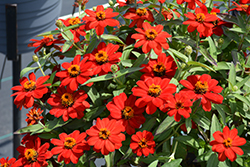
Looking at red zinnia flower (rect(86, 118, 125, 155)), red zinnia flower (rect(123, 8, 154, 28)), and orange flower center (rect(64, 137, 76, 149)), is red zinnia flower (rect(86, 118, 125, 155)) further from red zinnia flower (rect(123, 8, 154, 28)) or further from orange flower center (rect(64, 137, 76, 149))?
red zinnia flower (rect(123, 8, 154, 28))

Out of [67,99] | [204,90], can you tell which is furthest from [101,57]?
[204,90]

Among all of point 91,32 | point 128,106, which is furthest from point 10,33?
point 128,106

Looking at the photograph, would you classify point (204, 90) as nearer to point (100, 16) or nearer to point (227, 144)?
point (227, 144)

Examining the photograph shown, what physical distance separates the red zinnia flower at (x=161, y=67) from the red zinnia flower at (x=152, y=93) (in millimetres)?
48

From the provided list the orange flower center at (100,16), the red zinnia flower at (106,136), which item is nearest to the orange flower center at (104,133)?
the red zinnia flower at (106,136)

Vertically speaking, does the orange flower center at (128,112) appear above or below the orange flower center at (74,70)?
below

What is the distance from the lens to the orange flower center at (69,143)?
58cm

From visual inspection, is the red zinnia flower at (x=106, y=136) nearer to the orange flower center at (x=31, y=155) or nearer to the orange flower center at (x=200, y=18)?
the orange flower center at (x=31, y=155)

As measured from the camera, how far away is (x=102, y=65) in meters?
0.63

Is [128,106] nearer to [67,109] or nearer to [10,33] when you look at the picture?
[67,109]

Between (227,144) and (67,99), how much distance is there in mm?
306

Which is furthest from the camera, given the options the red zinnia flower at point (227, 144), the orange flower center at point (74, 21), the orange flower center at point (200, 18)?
the orange flower center at point (74, 21)

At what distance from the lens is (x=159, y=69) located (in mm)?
631

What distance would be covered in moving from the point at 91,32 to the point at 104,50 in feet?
0.46
